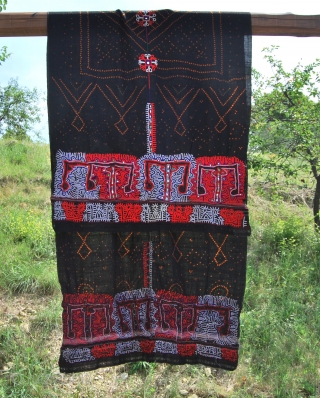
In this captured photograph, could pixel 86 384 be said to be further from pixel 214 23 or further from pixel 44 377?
pixel 214 23

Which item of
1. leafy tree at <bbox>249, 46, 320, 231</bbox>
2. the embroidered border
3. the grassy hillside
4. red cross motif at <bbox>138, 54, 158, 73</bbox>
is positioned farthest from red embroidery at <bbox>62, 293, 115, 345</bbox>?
leafy tree at <bbox>249, 46, 320, 231</bbox>

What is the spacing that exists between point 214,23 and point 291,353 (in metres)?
1.89

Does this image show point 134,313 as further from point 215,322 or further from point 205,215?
point 205,215

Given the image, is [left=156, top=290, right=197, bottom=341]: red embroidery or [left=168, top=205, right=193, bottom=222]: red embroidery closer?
[left=168, top=205, right=193, bottom=222]: red embroidery

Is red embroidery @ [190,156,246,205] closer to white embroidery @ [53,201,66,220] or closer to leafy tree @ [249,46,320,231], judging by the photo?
white embroidery @ [53,201,66,220]

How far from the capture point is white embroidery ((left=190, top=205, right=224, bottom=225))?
156 cm

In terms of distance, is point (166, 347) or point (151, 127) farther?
point (166, 347)

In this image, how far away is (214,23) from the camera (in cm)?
153

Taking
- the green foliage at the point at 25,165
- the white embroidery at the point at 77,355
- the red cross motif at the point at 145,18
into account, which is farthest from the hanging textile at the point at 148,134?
the green foliage at the point at 25,165

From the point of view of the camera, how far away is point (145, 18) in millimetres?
1527

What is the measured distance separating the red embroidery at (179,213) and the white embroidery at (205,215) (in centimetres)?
2

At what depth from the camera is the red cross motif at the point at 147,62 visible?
1.53m

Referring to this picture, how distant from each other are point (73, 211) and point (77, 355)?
65 centimetres

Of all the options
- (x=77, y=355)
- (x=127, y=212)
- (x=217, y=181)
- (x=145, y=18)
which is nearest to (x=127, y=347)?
(x=77, y=355)
